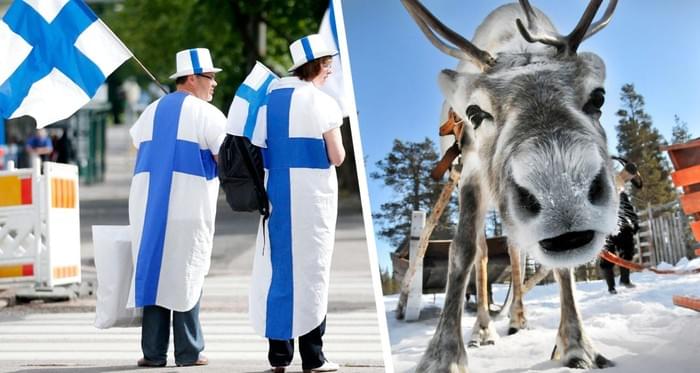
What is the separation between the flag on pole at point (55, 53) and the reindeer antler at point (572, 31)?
5.62 metres

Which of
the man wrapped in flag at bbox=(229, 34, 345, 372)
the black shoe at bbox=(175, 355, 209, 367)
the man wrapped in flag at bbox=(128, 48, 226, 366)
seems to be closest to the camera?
the man wrapped in flag at bbox=(229, 34, 345, 372)

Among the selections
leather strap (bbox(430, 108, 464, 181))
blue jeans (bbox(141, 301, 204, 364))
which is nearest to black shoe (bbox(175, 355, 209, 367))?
blue jeans (bbox(141, 301, 204, 364))

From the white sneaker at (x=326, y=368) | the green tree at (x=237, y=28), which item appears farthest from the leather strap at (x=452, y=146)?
the green tree at (x=237, y=28)

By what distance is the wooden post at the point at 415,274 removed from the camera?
4195 millimetres

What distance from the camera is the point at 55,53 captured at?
9336 mm

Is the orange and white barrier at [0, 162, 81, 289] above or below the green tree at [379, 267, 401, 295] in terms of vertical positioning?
above

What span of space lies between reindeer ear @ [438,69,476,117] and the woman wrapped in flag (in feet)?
9.10

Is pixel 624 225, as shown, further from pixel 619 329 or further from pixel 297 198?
pixel 297 198

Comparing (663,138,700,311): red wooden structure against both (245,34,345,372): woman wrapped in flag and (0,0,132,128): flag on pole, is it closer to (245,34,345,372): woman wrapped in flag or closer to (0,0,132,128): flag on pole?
(245,34,345,372): woman wrapped in flag

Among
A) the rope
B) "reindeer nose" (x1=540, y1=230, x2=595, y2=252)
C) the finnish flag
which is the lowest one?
the rope

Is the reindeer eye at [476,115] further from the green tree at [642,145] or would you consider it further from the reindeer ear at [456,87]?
the green tree at [642,145]

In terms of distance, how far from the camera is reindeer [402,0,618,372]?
3.87 metres

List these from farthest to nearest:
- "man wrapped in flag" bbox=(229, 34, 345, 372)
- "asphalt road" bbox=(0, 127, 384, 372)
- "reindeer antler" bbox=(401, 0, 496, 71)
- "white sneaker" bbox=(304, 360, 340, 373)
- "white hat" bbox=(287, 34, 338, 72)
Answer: "asphalt road" bbox=(0, 127, 384, 372), "white sneaker" bbox=(304, 360, 340, 373), "white hat" bbox=(287, 34, 338, 72), "man wrapped in flag" bbox=(229, 34, 345, 372), "reindeer antler" bbox=(401, 0, 496, 71)

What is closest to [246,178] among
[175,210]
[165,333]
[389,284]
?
[175,210]
